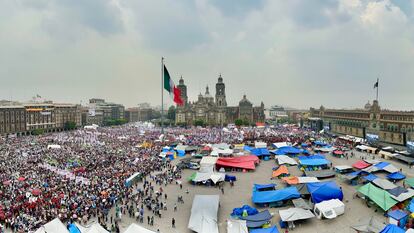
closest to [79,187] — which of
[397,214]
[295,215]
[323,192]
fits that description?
[295,215]

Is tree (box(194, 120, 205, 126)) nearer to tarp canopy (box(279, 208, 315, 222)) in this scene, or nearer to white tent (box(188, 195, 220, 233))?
white tent (box(188, 195, 220, 233))

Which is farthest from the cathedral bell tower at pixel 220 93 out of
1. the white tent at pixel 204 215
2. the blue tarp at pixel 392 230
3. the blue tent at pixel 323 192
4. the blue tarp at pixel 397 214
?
the blue tarp at pixel 392 230

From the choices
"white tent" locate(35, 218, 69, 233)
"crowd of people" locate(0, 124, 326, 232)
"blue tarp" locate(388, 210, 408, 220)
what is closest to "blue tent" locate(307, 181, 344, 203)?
"blue tarp" locate(388, 210, 408, 220)

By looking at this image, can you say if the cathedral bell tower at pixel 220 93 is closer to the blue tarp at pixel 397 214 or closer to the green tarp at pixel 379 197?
the green tarp at pixel 379 197

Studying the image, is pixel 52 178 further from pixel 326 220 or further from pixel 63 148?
pixel 326 220

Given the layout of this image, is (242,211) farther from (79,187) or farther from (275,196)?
(79,187)

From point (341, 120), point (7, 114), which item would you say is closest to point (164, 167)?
point (341, 120)
